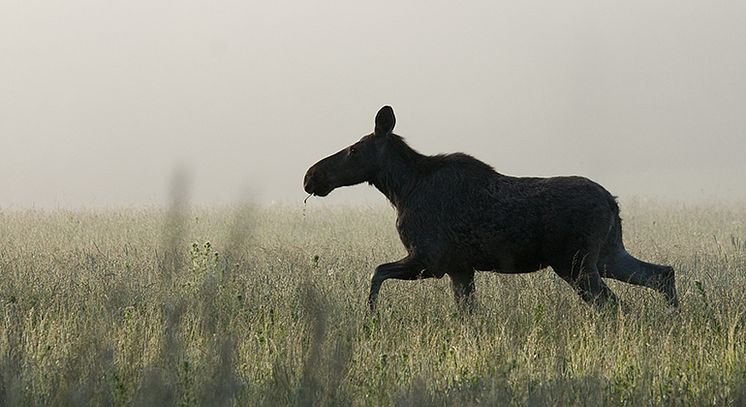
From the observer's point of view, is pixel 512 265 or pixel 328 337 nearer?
pixel 328 337

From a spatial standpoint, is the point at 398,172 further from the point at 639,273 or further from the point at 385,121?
the point at 639,273

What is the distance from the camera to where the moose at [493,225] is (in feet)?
30.2

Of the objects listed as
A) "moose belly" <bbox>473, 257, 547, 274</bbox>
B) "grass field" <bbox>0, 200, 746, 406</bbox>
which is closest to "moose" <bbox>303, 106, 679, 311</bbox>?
"moose belly" <bbox>473, 257, 547, 274</bbox>

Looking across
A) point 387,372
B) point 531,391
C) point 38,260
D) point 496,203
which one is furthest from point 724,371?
point 38,260

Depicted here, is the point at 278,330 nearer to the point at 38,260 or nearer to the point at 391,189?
the point at 391,189

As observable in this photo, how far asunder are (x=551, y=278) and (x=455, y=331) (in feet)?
10.0

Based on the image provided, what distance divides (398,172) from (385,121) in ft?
1.81

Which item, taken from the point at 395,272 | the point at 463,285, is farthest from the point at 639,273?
the point at 395,272

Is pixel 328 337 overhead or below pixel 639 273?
below

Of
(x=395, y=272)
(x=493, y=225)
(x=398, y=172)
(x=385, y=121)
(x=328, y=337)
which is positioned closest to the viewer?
(x=328, y=337)

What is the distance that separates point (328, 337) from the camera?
7.36 meters

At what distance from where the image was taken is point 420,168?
10.2m

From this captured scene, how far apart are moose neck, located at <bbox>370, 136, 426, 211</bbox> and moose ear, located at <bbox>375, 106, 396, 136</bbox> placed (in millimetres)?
132

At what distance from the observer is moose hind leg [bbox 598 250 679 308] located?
9648 mm
